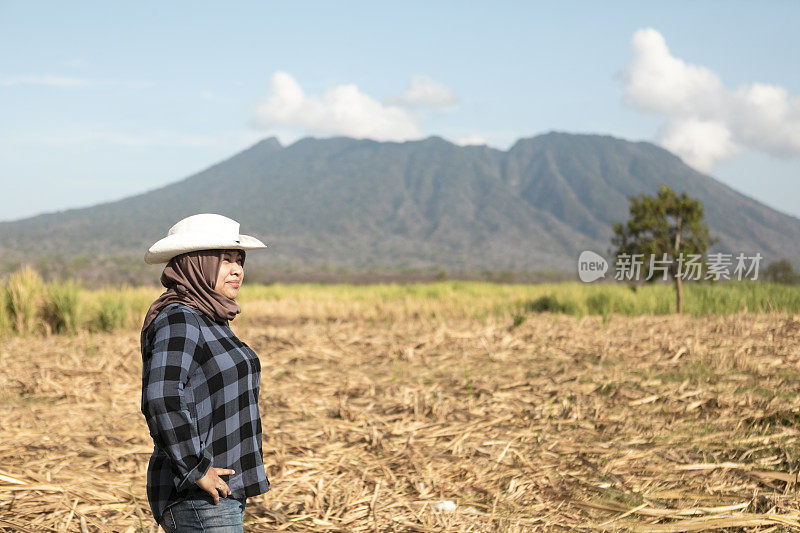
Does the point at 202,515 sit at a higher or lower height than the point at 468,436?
higher

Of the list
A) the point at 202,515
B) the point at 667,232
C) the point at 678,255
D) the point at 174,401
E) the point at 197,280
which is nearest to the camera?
the point at 174,401

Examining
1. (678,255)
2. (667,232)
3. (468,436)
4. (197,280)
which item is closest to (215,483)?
(197,280)

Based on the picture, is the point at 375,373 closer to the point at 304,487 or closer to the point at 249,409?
the point at 304,487

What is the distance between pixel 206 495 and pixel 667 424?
4.35 m

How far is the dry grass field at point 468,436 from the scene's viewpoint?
3.67m

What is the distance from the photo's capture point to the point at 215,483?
210cm

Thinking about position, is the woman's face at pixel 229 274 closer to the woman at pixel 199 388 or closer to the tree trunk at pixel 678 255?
the woman at pixel 199 388

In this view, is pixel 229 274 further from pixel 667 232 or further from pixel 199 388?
pixel 667 232

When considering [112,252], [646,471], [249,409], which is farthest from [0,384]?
[112,252]

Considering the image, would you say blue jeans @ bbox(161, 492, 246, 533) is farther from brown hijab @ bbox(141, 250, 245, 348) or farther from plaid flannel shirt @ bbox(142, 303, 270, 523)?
brown hijab @ bbox(141, 250, 245, 348)

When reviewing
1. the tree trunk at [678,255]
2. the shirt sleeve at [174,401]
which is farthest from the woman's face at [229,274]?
the tree trunk at [678,255]

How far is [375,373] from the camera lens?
25.5 ft

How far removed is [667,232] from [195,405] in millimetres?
12895

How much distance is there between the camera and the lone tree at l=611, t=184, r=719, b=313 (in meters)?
12.9
